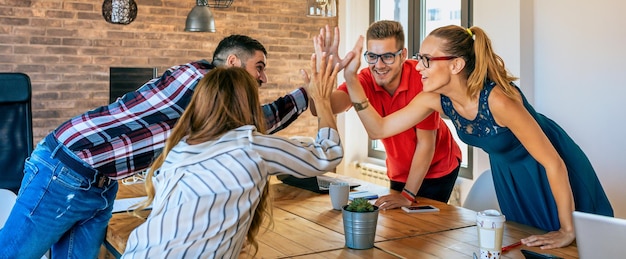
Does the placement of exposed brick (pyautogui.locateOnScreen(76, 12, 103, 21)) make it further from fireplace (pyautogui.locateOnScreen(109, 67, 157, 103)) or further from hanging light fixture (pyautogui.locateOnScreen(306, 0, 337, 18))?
hanging light fixture (pyautogui.locateOnScreen(306, 0, 337, 18))

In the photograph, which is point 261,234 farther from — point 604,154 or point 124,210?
point 604,154

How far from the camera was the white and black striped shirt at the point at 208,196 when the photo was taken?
5.55 ft

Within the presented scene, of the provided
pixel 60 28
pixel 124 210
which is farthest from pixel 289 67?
pixel 124 210

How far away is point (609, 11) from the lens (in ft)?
13.1

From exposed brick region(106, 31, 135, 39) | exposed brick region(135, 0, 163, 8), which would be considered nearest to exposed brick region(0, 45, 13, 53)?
exposed brick region(106, 31, 135, 39)

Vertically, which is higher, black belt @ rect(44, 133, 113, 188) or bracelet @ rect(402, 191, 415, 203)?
black belt @ rect(44, 133, 113, 188)

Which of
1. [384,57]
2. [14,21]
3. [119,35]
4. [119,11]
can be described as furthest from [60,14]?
[384,57]

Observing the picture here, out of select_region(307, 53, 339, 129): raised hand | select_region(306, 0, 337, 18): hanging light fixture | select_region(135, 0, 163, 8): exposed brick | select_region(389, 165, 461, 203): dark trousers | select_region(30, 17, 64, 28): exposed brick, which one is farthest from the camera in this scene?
select_region(135, 0, 163, 8): exposed brick

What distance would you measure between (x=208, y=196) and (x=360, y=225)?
573mm

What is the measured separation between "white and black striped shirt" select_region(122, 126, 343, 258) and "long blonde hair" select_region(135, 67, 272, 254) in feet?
0.11

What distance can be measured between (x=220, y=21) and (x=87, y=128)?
3.97 meters

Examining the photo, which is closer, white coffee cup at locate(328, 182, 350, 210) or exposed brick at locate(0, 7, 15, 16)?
white coffee cup at locate(328, 182, 350, 210)

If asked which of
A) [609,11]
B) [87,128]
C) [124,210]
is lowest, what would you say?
[124,210]

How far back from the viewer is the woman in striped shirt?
1.70 meters
